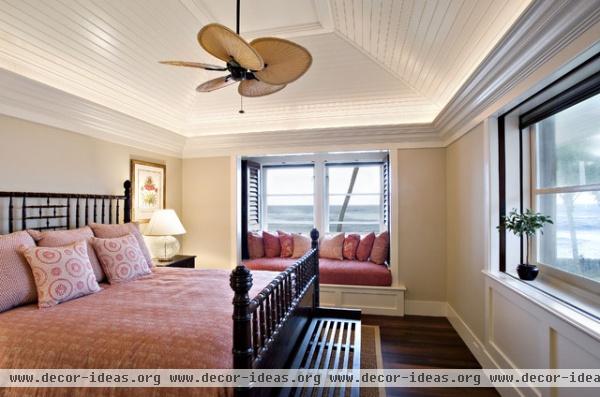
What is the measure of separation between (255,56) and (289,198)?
12.0 feet

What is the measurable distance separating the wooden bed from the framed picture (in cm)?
23

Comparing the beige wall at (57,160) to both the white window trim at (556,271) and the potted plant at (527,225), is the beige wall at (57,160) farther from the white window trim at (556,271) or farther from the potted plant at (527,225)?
the white window trim at (556,271)

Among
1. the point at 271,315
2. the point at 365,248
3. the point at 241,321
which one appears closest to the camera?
the point at 241,321

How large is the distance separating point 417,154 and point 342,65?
1.44 meters

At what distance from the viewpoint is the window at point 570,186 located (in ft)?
5.39

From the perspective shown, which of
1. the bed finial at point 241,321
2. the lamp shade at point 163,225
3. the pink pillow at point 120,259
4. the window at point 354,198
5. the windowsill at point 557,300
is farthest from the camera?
the window at point 354,198

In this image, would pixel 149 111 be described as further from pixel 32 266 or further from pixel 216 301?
pixel 216 301

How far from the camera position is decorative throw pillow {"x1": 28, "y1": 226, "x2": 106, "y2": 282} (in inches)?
81.4

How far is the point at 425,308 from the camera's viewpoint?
3.62 meters

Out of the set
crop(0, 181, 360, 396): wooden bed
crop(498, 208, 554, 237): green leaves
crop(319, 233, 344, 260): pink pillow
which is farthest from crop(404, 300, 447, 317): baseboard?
crop(498, 208, 554, 237): green leaves

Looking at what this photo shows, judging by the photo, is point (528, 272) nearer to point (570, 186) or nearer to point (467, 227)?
point (570, 186)

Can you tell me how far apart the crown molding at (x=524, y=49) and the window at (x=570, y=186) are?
13.9 inches

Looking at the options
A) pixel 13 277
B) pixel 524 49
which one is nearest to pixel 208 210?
pixel 13 277

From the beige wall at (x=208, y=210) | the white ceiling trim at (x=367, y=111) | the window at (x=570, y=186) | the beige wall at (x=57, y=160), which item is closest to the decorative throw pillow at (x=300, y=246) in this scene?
the beige wall at (x=208, y=210)
